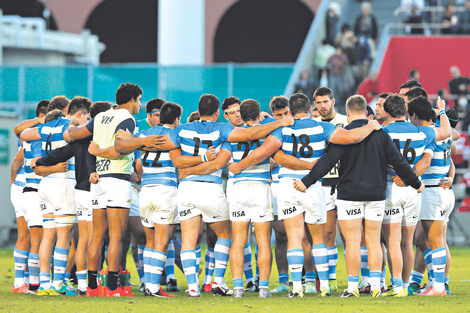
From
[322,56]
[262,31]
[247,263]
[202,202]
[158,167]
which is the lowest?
[247,263]

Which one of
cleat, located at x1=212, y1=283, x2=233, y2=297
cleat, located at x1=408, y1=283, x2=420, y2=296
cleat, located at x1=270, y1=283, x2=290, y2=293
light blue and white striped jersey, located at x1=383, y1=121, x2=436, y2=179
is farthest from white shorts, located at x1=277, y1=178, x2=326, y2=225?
cleat, located at x1=408, y1=283, x2=420, y2=296

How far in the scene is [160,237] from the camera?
1005cm

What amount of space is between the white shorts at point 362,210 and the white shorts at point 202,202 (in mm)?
1352

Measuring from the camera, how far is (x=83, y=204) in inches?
409

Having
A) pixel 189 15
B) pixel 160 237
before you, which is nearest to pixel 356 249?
pixel 160 237

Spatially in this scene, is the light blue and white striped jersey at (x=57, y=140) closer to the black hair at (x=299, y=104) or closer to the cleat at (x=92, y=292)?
the cleat at (x=92, y=292)

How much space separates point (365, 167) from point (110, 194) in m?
2.89

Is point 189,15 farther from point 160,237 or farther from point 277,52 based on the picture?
point 160,237

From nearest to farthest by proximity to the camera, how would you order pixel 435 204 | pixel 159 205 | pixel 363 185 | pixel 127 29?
pixel 363 185 < pixel 159 205 < pixel 435 204 < pixel 127 29

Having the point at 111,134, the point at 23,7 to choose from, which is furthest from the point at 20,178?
the point at 23,7

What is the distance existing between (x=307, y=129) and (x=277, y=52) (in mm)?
26432

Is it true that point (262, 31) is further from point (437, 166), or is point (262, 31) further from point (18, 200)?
point (437, 166)

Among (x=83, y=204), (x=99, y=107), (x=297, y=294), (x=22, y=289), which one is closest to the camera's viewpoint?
(x=297, y=294)

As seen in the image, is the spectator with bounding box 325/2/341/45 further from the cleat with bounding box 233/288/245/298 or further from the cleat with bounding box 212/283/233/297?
the cleat with bounding box 233/288/245/298
